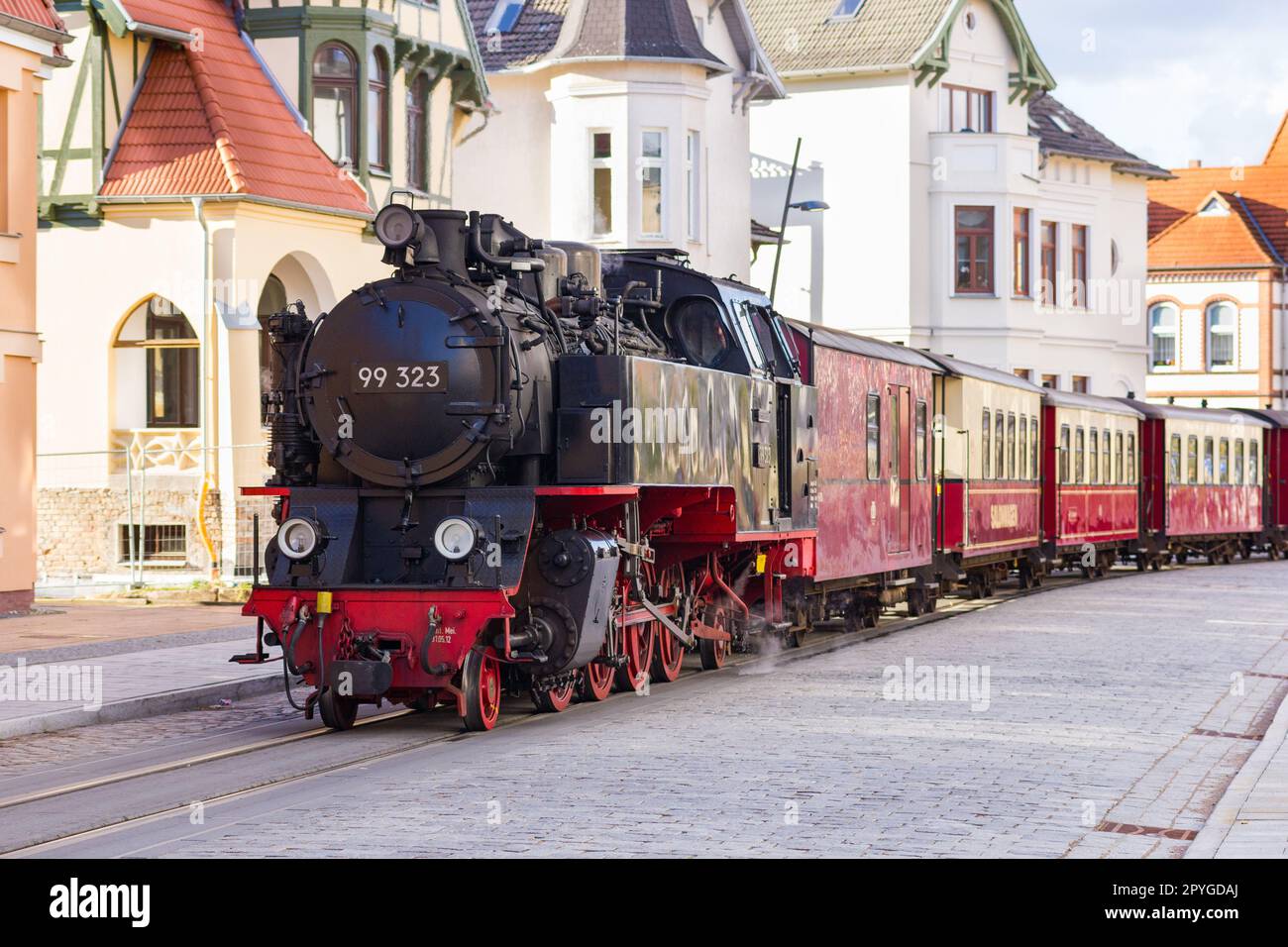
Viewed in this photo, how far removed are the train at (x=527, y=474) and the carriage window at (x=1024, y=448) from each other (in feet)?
34.9

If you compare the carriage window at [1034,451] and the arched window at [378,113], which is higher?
the arched window at [378,113]

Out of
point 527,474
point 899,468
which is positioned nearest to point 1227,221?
point 899,468

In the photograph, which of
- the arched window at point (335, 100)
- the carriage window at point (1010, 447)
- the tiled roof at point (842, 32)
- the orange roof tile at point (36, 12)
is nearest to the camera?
the orange roof tile at point (36, 12)

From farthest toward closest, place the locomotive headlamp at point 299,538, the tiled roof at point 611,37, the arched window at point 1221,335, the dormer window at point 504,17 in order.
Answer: the arched window at point 1221,335, the dormer window at point 504,17, the tiled roof at point 611,37, the locomotive headlamp at point 299,538

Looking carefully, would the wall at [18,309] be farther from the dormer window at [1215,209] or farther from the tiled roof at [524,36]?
the dormer window at [1215,209]

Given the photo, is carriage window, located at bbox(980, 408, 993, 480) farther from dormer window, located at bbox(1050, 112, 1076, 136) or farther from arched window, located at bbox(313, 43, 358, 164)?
dormer window, located at bbox(1050, 112, 1076, 136)

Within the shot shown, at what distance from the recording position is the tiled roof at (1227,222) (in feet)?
211

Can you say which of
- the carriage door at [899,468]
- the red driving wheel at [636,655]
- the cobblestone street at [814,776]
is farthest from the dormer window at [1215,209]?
the red driving wheel at [636,655]

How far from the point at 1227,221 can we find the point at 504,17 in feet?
121

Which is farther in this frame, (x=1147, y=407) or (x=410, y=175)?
(x=1147, y=407)

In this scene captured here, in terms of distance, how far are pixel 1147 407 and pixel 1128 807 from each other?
2986cm
